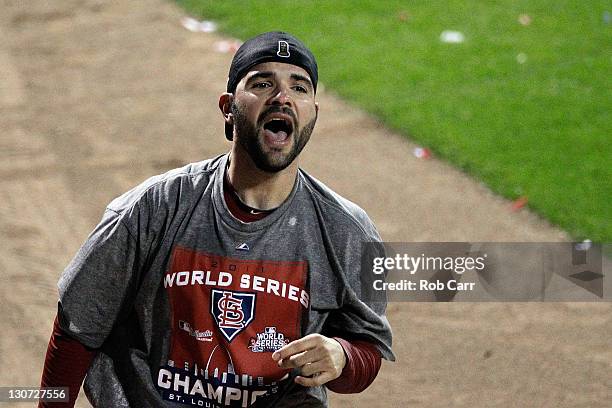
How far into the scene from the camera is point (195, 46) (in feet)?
33.5

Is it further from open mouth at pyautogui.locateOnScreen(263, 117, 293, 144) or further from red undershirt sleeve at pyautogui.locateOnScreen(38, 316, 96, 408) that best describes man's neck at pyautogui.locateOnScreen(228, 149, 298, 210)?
red undershirt sleeve at pyautogui.locateOnScreen(38, 316, 96, 408)

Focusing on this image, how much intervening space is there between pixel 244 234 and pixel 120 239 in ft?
1.21

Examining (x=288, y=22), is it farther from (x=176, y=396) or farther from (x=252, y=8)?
(x=176, y=396)

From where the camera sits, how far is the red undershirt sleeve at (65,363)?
3654mm

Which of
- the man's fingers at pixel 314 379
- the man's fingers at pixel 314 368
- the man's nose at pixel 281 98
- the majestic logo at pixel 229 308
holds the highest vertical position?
the man's nose at pixel 281 98

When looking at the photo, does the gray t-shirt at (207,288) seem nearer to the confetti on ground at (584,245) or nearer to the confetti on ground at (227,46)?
the confetti on ground at (584,245)

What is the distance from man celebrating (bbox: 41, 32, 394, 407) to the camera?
3479mm

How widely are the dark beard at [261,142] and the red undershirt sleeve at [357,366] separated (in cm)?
56

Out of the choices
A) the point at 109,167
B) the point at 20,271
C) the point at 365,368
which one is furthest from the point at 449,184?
the point at 365,368

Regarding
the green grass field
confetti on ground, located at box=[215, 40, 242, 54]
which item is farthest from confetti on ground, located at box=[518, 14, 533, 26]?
confetti on ground, located at box=[215, 40, 242, 54]

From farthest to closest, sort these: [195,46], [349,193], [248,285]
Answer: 1. [195,46]
2. [349,193]
3. [248,285]

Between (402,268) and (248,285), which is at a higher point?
(402,268)

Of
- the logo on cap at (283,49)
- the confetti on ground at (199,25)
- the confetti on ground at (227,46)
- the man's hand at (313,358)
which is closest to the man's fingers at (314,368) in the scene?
the man's hand at (313,358)

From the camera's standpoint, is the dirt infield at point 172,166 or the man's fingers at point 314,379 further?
the dirt infield at point 172,166
